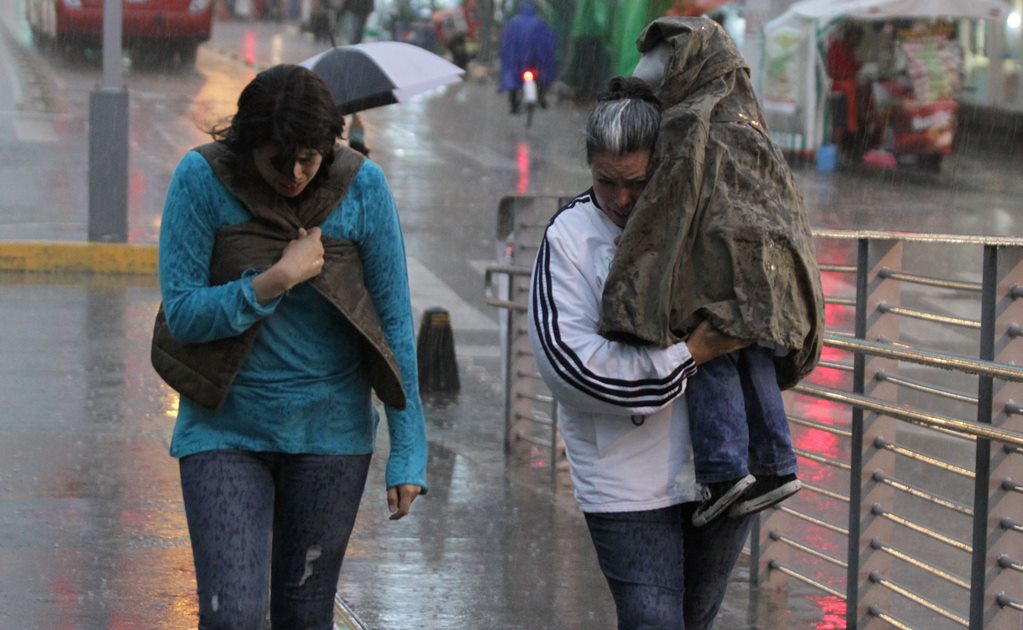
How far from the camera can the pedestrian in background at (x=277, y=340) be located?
357cm

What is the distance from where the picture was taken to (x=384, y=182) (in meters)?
3.81

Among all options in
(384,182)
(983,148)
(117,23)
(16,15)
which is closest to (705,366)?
(384,182)

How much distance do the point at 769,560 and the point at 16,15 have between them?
40.5 metres

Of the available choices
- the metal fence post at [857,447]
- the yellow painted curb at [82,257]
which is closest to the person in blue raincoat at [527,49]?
the yellow painted curb at [82,257]

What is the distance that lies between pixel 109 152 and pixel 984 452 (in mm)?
10940

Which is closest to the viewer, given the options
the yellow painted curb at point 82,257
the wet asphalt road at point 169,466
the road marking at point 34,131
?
the wet asphalt road at point 169,466

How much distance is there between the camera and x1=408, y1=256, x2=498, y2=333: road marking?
1281cm

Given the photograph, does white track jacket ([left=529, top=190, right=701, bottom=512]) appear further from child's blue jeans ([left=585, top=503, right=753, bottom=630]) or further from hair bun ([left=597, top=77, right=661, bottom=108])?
hair bun ([left=597, top=77, right=661, bottom=108])

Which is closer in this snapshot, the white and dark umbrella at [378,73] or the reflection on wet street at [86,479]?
the reflection on wet street at [86,479]

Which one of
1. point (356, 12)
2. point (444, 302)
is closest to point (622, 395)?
point (444, 302)

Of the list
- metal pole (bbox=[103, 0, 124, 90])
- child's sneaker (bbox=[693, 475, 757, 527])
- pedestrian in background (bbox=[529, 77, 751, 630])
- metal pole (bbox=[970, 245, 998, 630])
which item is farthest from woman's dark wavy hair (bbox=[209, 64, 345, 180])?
metal pole (bbox=[103, 0, 124, 90])

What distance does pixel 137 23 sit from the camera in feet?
104

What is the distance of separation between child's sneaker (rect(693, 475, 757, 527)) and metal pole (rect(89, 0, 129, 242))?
38.7ft

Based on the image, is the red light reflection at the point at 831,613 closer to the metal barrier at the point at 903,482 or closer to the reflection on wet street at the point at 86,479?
the metal barrier at the point at 903,482
